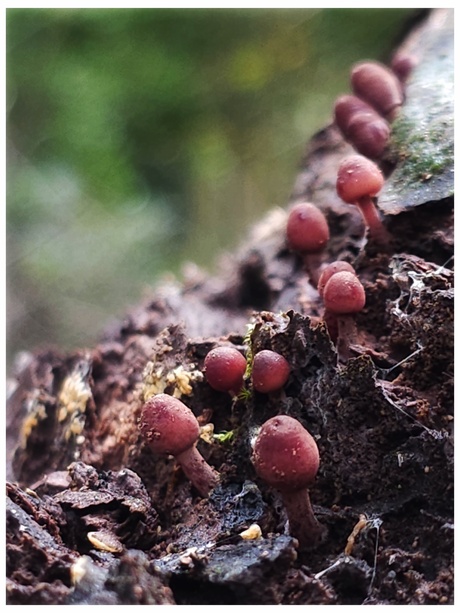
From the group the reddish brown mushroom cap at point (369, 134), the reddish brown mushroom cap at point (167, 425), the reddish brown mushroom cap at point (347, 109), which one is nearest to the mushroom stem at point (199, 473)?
the reddish brown mushroom cap at point (167, 425)

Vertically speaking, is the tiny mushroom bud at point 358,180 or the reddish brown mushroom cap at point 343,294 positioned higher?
the tiny mushroom bud at point 358,180

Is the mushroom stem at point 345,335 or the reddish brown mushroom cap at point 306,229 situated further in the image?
the reddish brown mushroom cap at point 306,229

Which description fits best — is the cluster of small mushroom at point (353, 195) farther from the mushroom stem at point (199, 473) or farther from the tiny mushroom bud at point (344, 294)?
the mushroom stem at point (199, 473)

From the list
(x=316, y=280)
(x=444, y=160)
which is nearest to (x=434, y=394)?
(x=316, y=280)

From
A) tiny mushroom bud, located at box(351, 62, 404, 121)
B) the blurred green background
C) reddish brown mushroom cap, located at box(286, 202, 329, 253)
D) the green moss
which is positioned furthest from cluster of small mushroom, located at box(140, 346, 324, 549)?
the blurred green background

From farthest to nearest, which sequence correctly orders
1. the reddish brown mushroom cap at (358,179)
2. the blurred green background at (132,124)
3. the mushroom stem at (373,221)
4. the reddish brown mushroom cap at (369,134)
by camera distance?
the blurred green background at (132,124) < the reddish brown mushroom cap at (369,134) < the mushroom stem at (373,221) < the reddish brown mushroom cap at (358,179)

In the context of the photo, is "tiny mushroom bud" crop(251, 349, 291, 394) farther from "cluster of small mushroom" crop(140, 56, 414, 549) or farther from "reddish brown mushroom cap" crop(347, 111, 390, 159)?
"reddish brown mushroom cap" crop(347, 111, 390, 159)
